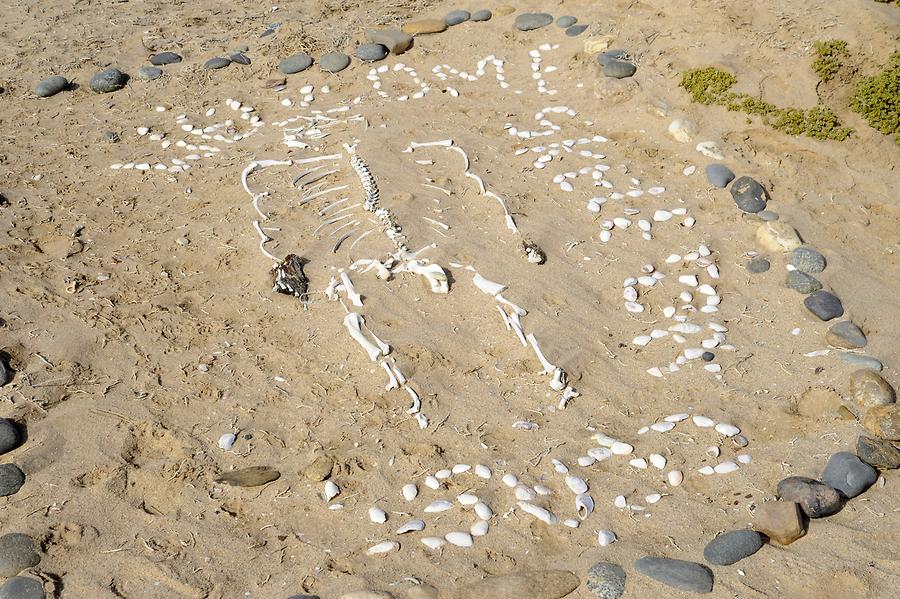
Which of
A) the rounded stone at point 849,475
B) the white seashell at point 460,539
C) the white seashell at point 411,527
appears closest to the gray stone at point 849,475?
the rounded stone at point 849,475

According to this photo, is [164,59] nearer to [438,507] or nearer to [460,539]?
[438,507]

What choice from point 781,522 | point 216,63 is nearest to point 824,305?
point 781,522

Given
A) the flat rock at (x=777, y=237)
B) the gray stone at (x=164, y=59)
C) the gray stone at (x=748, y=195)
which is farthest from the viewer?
the gray stone at (x=164, y=59)

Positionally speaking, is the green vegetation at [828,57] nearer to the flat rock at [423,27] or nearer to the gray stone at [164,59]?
the flat rock at [423,27]

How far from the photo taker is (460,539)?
3.77 m

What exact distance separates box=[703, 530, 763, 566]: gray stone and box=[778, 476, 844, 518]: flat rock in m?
0.38

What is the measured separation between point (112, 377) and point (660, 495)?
11.0 ft

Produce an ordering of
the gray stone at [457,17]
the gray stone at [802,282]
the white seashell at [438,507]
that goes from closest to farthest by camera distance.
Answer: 1. the white seashell at [438,507]
2. the gray stone at [802,282]
3. the gray stone at [457,17]

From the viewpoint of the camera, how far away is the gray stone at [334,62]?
339 inches

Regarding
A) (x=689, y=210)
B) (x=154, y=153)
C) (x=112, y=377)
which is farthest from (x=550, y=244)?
(x=154, y=153)

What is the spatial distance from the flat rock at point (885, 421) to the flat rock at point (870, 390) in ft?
0.19

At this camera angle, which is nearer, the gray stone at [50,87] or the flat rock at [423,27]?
the gray stone at [50,87]

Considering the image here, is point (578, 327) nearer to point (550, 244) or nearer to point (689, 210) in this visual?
point (550, 244)

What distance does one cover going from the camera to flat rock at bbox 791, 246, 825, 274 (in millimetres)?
5816
